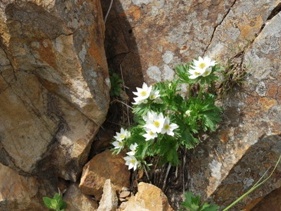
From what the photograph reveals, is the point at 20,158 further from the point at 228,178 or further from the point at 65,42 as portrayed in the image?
the point at 228,178

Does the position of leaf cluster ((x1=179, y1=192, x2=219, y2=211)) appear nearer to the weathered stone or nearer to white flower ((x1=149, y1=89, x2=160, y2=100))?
the weathered stone

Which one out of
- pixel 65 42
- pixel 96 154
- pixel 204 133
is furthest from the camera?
pixel 96 154

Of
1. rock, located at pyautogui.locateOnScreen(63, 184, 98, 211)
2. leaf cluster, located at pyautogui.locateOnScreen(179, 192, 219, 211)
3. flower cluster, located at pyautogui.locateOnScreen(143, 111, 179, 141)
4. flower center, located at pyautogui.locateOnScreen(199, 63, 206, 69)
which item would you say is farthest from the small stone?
flower center, located at pyautogui.locateOnScreen(199, 63, 206, 69)

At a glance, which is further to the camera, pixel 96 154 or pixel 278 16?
pixel 96 154

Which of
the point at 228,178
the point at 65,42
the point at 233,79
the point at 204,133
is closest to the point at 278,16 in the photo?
the point at 233,79

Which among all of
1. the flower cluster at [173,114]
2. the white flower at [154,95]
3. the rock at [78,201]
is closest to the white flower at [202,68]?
the flower cluster at [173,114]
